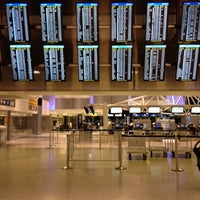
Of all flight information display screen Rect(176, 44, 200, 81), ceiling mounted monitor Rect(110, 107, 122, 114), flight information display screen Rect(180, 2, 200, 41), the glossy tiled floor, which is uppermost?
flight information display screen Rect(180, 2, 200, 41)

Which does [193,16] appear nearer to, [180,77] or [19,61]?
[180,77]

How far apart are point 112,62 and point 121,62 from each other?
17 cm

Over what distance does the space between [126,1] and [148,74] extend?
1334mm

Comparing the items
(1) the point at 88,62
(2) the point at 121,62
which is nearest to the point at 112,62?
(2) the point at 121,62

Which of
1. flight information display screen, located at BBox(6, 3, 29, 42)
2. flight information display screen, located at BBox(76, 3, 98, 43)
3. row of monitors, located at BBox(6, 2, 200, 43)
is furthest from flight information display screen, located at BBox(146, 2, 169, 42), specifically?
flight information display screen, located at BBox(6, 3, 29, 42)

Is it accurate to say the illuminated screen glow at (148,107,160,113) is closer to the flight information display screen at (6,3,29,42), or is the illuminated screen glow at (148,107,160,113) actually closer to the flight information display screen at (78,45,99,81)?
the flight information display screen at (78,45,99,81)

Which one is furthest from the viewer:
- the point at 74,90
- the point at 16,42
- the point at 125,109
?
the point at 125,109

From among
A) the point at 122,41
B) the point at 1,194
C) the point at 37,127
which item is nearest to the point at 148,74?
the point at 122,41

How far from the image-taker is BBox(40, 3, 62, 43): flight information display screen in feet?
14.1

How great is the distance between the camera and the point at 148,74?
4.80 meters

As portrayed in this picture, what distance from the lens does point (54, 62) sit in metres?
4.75

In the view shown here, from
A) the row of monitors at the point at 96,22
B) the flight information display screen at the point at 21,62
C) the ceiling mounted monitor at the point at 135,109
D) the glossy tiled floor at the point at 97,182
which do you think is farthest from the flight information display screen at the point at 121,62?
the ceiling mounted monitor at the point at 135,109

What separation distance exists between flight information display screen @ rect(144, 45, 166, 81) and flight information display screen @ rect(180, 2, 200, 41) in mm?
412

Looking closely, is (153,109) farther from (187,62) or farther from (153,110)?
(187,62)
